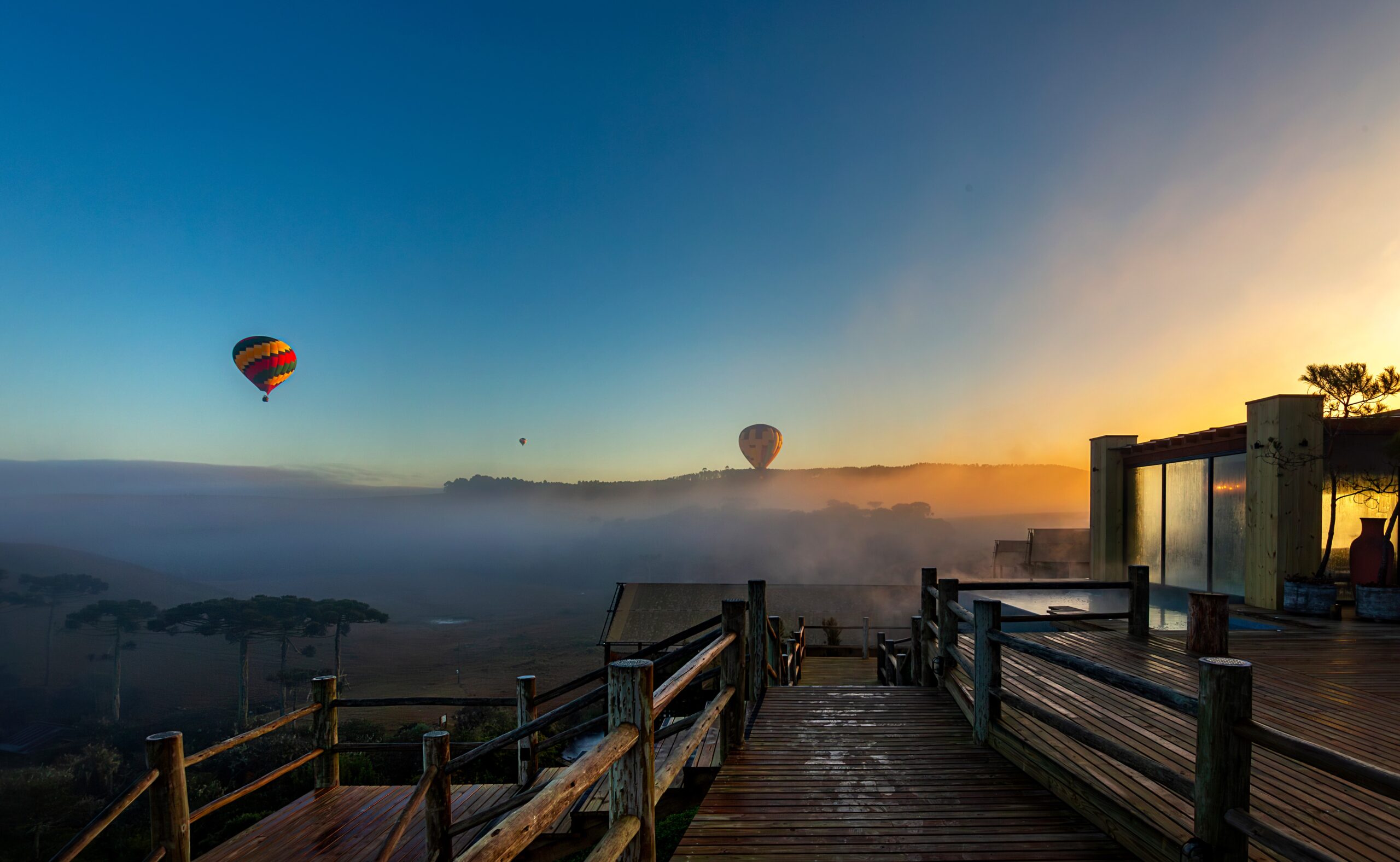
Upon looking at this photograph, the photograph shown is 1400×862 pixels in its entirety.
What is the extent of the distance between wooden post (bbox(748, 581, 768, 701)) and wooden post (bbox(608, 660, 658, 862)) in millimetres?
3282

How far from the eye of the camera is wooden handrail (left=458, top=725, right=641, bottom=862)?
5.84ft

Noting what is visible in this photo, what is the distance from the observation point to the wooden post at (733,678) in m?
5.05

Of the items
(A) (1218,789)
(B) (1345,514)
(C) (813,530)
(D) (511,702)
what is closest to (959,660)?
(A) (1218,789)

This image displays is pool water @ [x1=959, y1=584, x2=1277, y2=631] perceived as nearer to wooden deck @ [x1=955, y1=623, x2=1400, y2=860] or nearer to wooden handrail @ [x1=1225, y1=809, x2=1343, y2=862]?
wooden deck @ [x1=955, y1=623, x2=1400, y2=860]

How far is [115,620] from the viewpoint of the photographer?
6644cm

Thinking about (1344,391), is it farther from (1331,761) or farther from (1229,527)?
(1331,761)

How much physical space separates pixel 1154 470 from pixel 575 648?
303 ft

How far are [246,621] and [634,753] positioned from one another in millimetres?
70971

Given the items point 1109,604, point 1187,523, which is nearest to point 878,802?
point 1109,604

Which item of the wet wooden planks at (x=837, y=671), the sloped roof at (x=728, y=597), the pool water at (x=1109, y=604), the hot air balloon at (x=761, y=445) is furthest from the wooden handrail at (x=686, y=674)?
the hot air balloon at (x=761, y=445)

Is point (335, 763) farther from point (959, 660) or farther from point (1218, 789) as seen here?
Answer: point (1218, 789)

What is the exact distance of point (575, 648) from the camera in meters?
96.3

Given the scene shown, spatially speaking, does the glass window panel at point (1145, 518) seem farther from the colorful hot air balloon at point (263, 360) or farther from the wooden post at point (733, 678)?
the colorful hot air balloon at point (263, 360)

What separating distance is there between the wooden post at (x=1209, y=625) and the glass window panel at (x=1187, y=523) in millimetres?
7019
